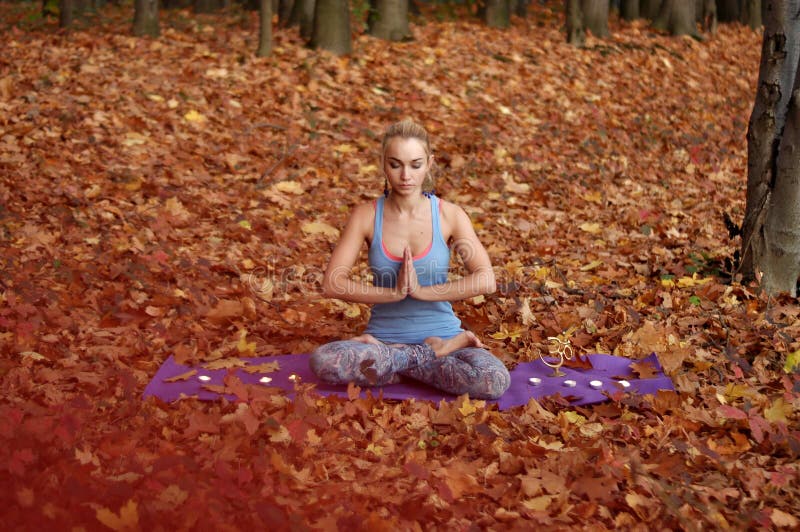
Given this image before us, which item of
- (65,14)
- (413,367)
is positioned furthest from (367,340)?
(65,14)

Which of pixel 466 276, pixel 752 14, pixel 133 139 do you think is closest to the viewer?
pixel 466 276

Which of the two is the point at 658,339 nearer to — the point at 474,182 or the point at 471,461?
the point at 471,461

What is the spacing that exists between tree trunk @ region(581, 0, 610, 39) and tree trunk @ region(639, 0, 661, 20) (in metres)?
2.30

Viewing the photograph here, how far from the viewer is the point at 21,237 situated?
20.7 ft

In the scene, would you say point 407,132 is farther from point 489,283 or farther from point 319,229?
point 319,229

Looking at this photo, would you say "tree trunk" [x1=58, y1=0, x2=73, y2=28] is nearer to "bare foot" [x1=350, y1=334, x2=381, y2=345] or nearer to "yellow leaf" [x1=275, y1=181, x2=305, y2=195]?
"yellow leaf" [x1=275, y1=181, x2=305, y2=195]

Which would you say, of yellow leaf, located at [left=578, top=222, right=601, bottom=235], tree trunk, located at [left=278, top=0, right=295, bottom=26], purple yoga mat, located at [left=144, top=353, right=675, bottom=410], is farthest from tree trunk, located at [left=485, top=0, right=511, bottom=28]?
purple yoga mat, located at [left=144, top=353, right=675, bottom=410]

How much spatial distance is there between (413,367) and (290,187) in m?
4.08

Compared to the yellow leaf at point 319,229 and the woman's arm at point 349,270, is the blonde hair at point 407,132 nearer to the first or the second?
the woman's arm at point 349,270

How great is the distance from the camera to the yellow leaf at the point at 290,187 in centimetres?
798

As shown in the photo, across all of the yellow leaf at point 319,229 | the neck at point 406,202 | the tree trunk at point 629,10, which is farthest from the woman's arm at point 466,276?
the tree trunk at point 629,10

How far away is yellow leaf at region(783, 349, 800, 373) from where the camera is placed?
4.38m

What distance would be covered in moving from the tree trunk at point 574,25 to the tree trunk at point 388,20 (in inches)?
120

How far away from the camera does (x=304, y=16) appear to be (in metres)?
12.4
